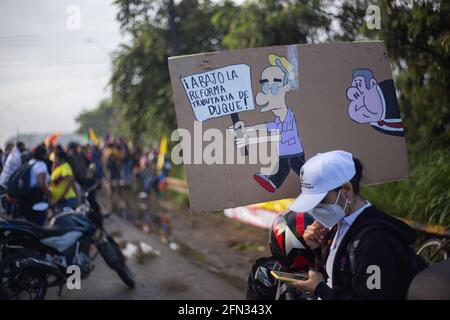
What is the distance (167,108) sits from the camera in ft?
42.6

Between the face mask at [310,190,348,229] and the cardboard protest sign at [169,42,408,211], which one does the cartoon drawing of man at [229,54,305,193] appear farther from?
the face mask at [310,190,348,229]

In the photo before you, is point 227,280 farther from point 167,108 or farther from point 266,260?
point 167,108

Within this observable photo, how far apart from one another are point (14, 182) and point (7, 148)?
2.76 metres

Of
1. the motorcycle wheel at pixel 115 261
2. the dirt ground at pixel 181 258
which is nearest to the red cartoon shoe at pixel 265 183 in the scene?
the dirt ground at pixel 181 258

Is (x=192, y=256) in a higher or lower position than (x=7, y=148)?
lower

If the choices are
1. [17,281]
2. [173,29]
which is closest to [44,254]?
[17,281]

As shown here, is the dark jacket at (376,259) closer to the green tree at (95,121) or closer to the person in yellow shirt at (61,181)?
the person in yellow shirt at (61,181)

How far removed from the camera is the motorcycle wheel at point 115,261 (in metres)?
5.86

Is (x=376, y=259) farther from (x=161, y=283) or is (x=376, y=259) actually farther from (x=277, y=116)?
(x=161, y=283)

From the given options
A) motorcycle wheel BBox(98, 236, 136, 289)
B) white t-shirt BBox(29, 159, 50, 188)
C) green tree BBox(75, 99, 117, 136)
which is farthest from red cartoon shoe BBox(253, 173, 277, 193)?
green tree BBox(75, 99, 117, 136)

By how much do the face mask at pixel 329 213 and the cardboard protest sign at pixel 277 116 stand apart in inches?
26.1
